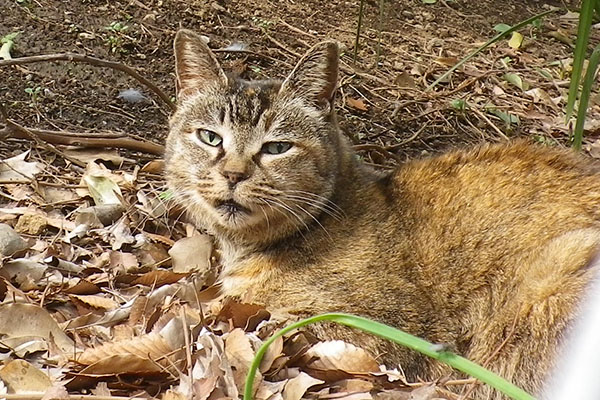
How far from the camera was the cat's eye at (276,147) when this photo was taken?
3.67 meters

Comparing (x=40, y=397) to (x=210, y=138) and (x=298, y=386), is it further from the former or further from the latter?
(x=210, y=138)

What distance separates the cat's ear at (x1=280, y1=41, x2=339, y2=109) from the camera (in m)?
3.72

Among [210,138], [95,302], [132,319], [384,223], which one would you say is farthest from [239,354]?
[210,138]

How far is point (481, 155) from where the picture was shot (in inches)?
150

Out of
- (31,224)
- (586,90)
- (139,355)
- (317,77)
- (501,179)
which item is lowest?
(31,224)

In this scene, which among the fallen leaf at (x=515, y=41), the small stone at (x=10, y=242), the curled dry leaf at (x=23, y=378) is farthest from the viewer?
the fallen leaf at (x=515, y=41)

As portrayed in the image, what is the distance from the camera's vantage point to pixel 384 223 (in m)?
3.69

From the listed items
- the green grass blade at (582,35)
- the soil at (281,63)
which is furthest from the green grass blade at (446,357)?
the soil at (281,63)

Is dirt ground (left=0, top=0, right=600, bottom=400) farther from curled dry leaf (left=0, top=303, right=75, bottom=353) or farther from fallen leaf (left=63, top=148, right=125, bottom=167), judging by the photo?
curled dry leaf (left=0, top=303, right=75, bottom=353)

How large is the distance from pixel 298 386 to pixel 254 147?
3.74 feet

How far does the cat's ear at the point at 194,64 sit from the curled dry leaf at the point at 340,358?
4.55 feet

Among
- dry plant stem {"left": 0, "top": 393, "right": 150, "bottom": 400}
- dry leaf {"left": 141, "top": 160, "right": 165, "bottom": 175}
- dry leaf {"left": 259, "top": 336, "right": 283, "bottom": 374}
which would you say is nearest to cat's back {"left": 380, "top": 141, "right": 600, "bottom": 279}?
dry leaf {"left": 259, "top": 336, "right": 283, "bottom": 374}

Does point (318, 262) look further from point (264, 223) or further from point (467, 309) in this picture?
point (467, 309)

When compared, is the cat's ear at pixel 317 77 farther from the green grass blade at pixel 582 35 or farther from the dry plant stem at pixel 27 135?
the dry plant stem at pixel 27 135
